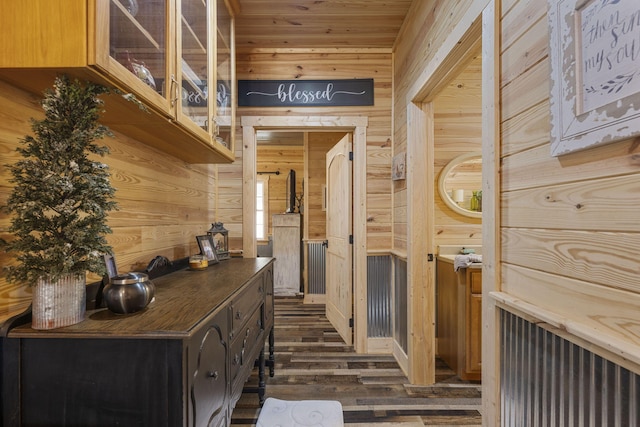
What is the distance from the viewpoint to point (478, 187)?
9.87 ft

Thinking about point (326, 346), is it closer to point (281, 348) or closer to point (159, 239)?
point (281, 348)

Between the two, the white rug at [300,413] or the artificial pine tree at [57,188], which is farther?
the white rug at [300,413]

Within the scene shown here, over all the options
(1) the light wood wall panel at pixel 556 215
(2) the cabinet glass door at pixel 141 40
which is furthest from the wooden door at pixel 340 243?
(2) the cabinet glass door at pixel 141 40

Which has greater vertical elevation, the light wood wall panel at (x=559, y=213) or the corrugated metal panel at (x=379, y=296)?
the light wood wall panel at (x=559, y=213)

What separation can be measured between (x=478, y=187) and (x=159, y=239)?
2.64m

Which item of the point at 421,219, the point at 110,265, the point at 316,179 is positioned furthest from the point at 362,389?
the point at 316,179

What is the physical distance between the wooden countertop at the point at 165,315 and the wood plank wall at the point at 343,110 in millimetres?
1347

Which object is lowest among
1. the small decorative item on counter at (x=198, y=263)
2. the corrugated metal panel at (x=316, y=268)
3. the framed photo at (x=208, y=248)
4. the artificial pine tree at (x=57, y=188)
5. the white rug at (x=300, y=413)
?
the white rug at (x=300, y=413)

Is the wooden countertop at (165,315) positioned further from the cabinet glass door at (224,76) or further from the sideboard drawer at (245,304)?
the cabinet glass door at (224,76)

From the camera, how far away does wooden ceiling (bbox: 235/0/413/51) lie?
2398mm

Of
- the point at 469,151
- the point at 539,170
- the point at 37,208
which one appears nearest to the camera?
the point at 37,208

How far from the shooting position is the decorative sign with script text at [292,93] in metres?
2.91

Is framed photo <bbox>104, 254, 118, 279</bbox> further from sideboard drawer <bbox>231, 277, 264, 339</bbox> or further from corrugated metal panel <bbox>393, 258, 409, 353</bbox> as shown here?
corrugated metal panel <bbox>393, 258, 409, 353</bbox>

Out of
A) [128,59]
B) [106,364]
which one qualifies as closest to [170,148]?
[128,59]
